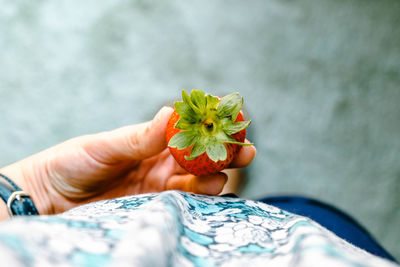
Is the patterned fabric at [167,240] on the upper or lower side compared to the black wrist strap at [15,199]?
upper

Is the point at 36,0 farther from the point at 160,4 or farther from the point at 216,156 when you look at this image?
the point at 216,156

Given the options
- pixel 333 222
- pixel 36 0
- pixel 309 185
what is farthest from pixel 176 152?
pixel 36 0

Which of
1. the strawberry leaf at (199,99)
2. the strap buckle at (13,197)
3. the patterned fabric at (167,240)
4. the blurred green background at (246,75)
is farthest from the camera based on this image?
the blurred green background at (246,75)

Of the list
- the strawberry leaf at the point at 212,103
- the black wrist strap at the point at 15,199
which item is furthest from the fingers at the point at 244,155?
the black wrist strap at the point at 15,199

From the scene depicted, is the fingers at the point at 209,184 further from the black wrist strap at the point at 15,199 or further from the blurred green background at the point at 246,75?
the blurred green background at the point at 246,75

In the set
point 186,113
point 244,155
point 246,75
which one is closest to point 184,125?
point 186,113

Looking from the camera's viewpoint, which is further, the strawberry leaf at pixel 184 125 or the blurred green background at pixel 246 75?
the blurred green background at pixel 246 75

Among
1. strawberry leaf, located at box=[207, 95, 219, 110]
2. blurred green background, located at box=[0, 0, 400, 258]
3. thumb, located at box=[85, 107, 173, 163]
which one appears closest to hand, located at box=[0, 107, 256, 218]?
thumb, located at box=[85, 107, 173, 163]
